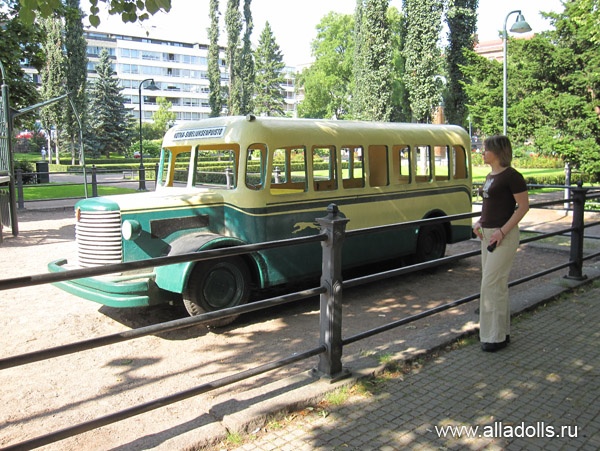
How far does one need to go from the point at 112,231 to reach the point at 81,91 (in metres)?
43.3

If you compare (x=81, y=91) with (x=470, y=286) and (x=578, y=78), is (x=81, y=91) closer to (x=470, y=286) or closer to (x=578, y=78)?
(x=578, y=78)

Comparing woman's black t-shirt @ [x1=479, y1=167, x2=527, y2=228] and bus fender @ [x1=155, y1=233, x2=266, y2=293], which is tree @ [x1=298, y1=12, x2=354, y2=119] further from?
woman's black t-shirt @ [x1=479, y1=167, x2=527, y2=228]

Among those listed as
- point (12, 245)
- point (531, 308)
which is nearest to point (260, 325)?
point (531, 308)

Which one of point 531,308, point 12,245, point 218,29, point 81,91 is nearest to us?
point 531,308

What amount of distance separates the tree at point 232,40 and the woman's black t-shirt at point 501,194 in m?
58.3

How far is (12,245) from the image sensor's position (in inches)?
437

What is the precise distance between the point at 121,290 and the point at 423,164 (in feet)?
16.3

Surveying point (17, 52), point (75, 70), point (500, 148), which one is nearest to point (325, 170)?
point (500, 148)

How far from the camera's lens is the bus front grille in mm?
5750

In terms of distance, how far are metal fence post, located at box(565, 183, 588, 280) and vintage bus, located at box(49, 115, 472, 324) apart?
2231 millimetres

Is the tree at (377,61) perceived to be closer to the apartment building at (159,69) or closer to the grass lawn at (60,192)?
the grass lawn at (60,192)

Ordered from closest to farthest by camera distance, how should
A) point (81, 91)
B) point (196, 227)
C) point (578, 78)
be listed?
point (196, 227), point (578, 78), point (81, 91)

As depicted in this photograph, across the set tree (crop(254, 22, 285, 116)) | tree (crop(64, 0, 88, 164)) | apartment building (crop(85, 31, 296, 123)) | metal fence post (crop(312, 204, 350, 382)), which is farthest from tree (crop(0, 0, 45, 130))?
apartment building (crop(85, 31, 296, 123))

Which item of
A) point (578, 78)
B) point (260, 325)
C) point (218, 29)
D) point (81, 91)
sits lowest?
point (260, 325)
